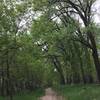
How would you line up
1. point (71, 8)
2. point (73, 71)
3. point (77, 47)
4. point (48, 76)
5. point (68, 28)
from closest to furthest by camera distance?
point (68, 28) < point (71, 8) < point (77, 47) < point (73, 71) < point (48, 76)

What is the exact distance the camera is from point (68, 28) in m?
32.8

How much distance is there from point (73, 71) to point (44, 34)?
26.7m

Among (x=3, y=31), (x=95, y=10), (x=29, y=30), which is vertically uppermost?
(x=95, y=10)

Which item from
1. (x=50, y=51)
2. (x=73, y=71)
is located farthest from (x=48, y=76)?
(x=50, y=51)

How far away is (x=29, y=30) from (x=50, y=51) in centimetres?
991

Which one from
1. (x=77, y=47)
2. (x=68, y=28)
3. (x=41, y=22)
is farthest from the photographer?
(x=77, y=47)

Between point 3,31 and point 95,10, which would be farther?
point 95,10

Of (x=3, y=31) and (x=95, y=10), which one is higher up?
(x=95, y=10)

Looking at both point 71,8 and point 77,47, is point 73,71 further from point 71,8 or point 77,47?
point 71,8

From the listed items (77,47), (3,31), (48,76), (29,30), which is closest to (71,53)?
(77,47)

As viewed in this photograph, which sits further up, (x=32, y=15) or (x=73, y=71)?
(x=32, y=15)

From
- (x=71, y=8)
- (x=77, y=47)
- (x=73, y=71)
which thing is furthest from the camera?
(x=73, y=71)

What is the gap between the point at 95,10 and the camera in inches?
1551

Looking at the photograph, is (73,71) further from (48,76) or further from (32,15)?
(48,76)
